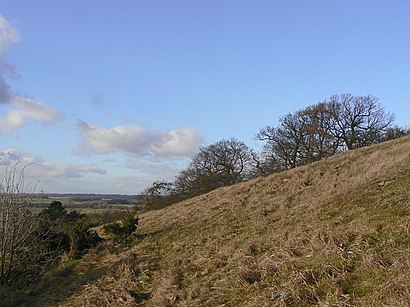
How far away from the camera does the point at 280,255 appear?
25.6 feet

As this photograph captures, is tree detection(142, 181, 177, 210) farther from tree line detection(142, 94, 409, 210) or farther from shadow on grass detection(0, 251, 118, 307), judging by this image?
shadow on grass detection(0, 251, 118, 307)

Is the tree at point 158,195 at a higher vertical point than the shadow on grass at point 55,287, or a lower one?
higher

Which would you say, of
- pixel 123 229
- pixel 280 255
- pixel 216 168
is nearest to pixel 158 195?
pixel 216 168

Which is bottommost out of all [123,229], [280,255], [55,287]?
[55,287]

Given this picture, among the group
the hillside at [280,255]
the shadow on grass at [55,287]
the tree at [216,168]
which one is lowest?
the shadow on grass at [55,287]

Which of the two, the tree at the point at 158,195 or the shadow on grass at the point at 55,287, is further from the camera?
the tree at the point at 158,195

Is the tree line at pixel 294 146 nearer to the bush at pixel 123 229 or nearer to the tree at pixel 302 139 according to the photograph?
the tree at pixel 302 139

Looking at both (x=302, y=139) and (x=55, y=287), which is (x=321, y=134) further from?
(x=55, y=287)

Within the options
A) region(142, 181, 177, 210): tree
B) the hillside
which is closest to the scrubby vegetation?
the hillside

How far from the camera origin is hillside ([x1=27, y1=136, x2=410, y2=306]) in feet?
19.9

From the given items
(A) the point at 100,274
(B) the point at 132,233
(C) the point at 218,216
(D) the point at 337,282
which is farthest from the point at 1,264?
(D) the point at 337,282

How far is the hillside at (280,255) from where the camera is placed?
19.9ft

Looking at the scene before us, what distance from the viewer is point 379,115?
40969 millimetres

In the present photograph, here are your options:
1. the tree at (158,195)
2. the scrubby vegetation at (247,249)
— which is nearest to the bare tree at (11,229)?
the scrubby vegetation at (247,249)
